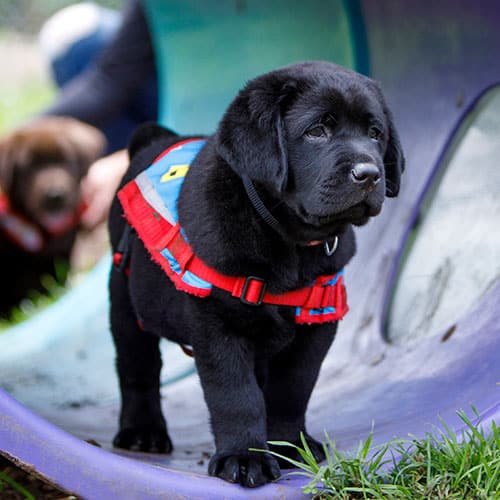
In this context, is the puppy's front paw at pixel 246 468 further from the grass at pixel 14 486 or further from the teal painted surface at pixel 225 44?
the teal painted surface at pixel 225 44

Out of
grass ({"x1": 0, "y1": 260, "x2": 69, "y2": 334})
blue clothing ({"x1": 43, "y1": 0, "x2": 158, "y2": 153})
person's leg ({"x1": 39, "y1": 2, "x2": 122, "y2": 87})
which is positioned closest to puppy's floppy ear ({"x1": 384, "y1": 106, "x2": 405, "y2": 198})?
grass ({"x1": 0, "y1": 260, "x2": 69, "y2": 334})

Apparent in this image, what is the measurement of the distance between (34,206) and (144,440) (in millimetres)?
2990

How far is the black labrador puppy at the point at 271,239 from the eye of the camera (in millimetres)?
2295

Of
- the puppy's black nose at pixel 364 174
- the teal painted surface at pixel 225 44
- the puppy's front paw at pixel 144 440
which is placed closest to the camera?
the puppy's black nose at pixel 364 174

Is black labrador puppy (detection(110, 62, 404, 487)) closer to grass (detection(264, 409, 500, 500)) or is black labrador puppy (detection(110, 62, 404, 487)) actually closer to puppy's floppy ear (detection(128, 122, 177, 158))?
grass (detection(264, 409, 500, 500))

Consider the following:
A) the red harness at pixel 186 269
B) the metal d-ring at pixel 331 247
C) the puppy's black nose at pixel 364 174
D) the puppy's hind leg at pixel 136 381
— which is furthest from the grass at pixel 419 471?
the puppy's hind leg at pixel 136 381

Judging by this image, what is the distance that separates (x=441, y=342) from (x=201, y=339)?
116cm

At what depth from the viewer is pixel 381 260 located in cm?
393

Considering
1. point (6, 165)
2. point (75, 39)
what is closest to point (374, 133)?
point (6, 165)

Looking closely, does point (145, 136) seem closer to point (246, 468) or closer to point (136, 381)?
point (136, 381)

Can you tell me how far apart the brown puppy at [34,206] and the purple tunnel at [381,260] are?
758 millimetres

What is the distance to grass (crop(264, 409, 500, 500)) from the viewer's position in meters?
2.22

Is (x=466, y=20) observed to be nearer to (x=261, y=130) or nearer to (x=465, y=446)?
(x=261, y=130)

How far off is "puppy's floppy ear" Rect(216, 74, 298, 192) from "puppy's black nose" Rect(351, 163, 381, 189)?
0.57 feet
